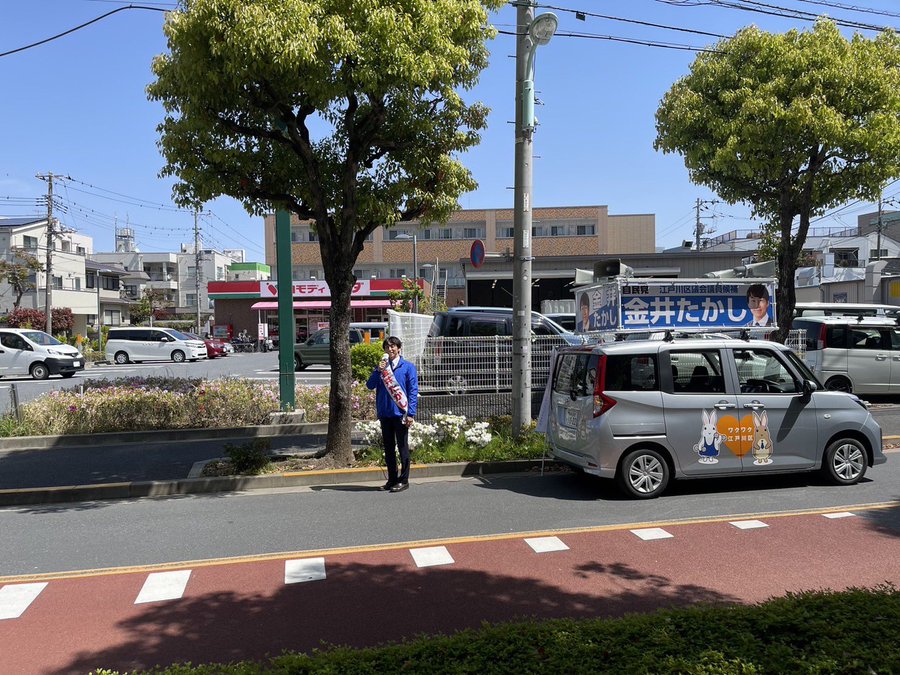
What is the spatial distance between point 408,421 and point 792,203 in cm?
872

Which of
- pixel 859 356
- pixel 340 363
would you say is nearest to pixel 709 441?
pixel 340 363

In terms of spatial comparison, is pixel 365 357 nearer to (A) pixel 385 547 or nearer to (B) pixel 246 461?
(B) pixel 246 461

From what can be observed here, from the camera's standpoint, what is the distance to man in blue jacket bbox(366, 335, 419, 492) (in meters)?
7.73

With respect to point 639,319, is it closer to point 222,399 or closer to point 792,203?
point 792,203

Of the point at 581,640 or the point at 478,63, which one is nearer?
the point at 581,640

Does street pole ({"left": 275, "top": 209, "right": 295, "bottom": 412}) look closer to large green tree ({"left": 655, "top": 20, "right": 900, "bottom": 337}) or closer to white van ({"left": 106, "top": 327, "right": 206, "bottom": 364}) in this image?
large green tree ({"left": 655, "top": 20, "right": 900, "bottom": 337})

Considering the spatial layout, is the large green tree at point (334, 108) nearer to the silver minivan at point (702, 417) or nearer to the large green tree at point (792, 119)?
the silver minivan at point (702, 417)

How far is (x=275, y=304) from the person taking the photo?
45.2 meters

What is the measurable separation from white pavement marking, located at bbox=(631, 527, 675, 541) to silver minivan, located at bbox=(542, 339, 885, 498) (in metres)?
1.01

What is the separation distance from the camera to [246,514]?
704cm

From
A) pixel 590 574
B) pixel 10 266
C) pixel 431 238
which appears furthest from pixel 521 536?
pixel 431 238

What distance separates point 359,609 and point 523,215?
654 centimetres

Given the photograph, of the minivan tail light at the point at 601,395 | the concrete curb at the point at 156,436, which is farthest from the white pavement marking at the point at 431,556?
the concrete curb at the point at 156,436

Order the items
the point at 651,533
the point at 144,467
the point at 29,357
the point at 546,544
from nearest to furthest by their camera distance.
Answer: the point at 546,544, the point at 651,533, the point at 144,467, the point at 29,357
